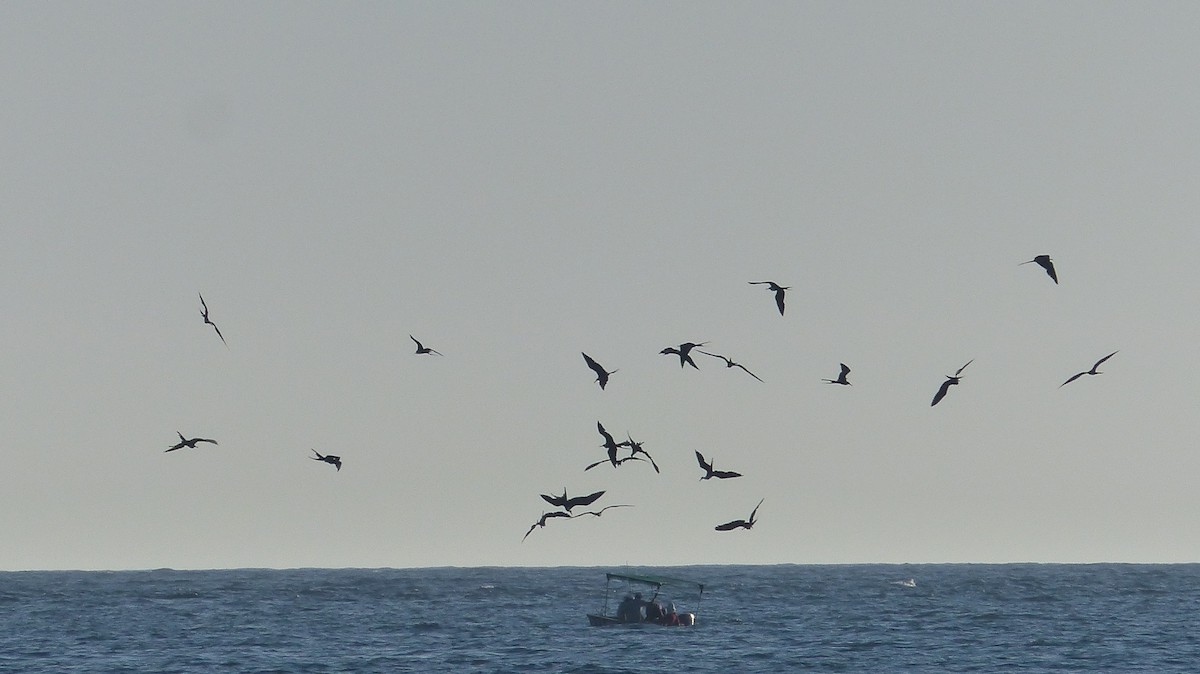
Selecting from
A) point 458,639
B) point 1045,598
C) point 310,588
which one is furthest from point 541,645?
point 310,588

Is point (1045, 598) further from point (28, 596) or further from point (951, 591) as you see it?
point (28, 596)

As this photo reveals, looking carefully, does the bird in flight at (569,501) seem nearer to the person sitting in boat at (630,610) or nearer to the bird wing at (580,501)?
the bird wing at (580,501)

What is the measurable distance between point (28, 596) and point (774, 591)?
6742 cm

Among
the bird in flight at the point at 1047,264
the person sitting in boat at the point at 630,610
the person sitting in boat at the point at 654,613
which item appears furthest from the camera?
the person sitting in boat at the point at 630,610

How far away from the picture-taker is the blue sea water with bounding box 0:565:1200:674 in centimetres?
7806

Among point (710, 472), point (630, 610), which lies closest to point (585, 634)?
point (630, 610)

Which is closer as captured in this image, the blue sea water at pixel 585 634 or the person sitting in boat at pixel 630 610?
the blue sea water at pixel 585 634

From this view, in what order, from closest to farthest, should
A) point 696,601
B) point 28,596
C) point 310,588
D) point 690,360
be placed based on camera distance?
point 690,360 < point 696,601 < point 28,596 < point 310,588

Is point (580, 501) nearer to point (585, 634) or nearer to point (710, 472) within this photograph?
point (710, 472)

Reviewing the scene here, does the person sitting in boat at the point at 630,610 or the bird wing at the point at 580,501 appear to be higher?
the person sitting in boat at the point at 630,610

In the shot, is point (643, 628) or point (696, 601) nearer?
point (643, 628)

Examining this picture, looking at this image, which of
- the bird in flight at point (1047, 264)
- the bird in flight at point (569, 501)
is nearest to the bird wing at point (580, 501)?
the bird in flight at point (569, 501)

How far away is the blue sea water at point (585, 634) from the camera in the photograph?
256 ft

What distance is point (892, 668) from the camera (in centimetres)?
7625
